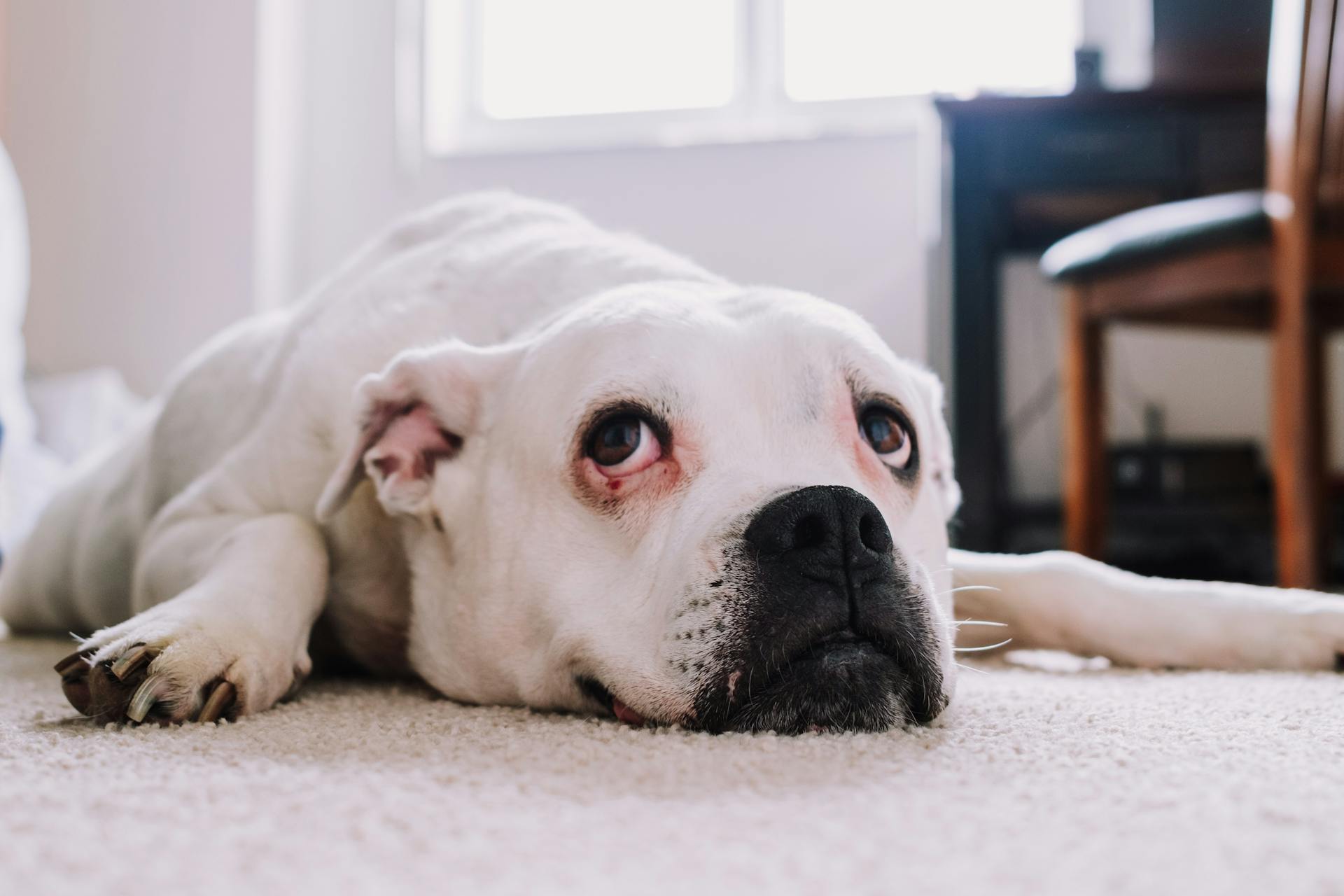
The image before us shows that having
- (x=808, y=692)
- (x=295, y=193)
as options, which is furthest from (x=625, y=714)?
(x=295, y=193)

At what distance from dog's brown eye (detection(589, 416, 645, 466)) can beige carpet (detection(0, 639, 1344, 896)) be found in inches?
11.1

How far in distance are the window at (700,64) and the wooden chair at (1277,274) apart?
2.64 metres

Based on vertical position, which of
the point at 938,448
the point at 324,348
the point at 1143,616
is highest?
the point at 324,348

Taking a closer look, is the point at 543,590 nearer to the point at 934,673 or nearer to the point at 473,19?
the point at 934,673

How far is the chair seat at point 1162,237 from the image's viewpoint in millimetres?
2719

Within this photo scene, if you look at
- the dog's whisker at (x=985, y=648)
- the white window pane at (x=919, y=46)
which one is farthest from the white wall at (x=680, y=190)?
the dog's whisker at (x=985, y=648)

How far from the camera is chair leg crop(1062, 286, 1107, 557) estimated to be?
3381mm

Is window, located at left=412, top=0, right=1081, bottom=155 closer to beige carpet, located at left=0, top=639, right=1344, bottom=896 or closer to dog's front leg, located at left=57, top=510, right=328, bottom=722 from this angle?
dog's front leg, located at left=57, top=510, right=328, bottom=722

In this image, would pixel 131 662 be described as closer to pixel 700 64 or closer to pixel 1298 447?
pixel 1298 447

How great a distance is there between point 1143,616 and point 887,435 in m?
0.58

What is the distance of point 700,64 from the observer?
5.95 m

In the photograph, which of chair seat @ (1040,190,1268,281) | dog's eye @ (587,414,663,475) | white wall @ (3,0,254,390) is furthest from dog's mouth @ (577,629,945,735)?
white wall @ (3,0,254,390)

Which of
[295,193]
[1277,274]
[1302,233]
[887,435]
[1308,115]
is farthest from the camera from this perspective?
[295,193]

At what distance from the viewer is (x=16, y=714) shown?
1.25 meters
